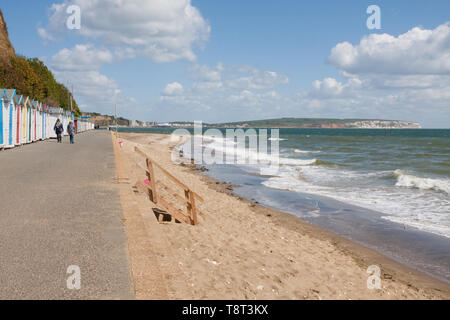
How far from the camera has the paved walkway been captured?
4008mm

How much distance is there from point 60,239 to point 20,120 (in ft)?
70.0

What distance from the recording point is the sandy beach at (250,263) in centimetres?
482

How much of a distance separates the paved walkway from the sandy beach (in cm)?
25

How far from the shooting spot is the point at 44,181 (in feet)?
33.9

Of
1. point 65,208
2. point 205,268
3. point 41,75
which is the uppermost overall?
point 41,75

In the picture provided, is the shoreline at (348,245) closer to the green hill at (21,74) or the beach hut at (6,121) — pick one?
the beach hut at (6,121)

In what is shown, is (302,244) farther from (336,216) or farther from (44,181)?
(44,181)

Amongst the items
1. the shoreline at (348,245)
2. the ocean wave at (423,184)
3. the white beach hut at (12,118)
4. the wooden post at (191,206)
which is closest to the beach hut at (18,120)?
the white beach hut at (12,118)

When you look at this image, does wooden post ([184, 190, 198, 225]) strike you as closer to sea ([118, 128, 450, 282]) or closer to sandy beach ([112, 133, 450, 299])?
sandy beach ([112, 133, 450, 299])

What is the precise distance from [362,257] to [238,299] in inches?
159

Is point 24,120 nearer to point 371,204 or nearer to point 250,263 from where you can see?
point 371,204

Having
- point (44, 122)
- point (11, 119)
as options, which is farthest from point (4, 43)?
point (11, 119)

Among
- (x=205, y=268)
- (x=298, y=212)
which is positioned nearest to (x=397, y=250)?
(x=298, y=212)

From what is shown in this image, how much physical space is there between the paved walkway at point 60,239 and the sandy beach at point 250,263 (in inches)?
9.7
